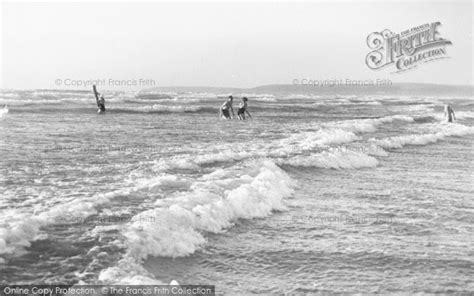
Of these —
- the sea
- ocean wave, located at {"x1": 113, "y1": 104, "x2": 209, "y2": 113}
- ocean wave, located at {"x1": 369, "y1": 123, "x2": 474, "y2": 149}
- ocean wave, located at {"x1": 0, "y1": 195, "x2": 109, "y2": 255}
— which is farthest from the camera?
ocean wave, located at {"x1": 113, "y1": 104, "x2": 209, "y2": 113}

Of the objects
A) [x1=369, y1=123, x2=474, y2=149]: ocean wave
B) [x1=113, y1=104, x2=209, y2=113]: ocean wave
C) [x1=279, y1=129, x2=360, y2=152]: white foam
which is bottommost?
[x1=369, y1=123, x2=474, y2=149]: ocean wave

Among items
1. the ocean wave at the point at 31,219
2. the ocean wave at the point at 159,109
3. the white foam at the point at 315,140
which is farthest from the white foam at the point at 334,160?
the ocean wave at the point at 159,109

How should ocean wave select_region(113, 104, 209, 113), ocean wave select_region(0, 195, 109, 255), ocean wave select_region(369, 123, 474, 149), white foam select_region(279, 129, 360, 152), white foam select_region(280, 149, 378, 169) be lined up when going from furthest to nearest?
ocean wave select_region(113, 104, 209, 113), ocean wave select_region(369, 123, 474, 149), white foam select_region(279, 129, 360, 152), white foam select_region(280, 149, 378, 169), ocean wave select_region(0, 195, 109, 255)

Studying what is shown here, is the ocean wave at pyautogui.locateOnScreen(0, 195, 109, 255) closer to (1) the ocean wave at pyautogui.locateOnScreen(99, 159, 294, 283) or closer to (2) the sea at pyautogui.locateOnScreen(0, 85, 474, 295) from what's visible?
(2) the sea at pyautogui.locateOnScreen(0, 85, 474, 295)

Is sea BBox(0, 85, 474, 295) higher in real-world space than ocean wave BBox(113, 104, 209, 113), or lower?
lower

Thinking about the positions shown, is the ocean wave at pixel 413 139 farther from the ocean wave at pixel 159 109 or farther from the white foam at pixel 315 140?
the ocean wave at pixel 159 109

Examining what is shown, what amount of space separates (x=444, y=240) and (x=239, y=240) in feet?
8.36

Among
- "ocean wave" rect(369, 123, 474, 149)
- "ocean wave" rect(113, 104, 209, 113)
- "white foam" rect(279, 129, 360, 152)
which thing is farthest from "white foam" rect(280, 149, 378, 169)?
"ocean wave" rect(113, 104, 209, 113)

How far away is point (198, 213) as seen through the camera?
6590mm

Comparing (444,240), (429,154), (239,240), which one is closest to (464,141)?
(429,154)

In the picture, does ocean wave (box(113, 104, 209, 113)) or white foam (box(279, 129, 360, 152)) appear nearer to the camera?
white foam (box(279, 129, 360, 152))

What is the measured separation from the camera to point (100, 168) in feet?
33.8

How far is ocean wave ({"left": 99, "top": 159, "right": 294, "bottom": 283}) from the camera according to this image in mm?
5219

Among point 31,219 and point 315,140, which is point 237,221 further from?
point 315,140
